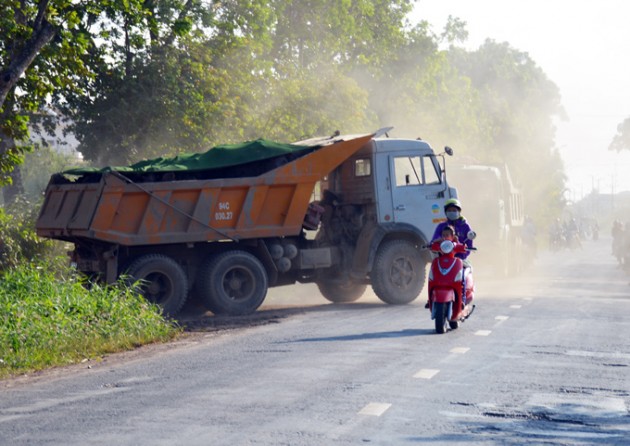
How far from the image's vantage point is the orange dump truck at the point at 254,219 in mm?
15883

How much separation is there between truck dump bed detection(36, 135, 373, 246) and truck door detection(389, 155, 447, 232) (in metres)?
1.26

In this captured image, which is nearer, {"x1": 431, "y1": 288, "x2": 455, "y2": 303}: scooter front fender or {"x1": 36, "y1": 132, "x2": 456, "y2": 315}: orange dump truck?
{"x1": 431, "y1": 288, "x2": 455, "y2": 303}: scooter front fender

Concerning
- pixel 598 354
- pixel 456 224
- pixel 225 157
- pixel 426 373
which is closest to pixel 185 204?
pixel 225 157

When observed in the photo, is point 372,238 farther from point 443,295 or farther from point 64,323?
point 64,323

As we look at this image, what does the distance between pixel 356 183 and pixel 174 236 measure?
4.04m

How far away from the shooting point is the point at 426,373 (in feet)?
31.4

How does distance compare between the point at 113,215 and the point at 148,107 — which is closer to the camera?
the point at 113,215

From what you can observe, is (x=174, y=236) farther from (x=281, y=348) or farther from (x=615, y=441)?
(x=615, y=441)

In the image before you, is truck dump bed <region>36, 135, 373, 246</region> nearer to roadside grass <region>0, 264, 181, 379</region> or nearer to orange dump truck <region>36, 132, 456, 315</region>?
orange dump truck <region>36, 132, 456, 315</region>

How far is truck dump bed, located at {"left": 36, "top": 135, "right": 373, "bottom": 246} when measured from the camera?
51.0 feet

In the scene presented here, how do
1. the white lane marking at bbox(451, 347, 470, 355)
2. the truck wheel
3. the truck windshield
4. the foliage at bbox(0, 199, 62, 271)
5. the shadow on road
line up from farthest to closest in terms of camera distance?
1. the truck wheel
2. the truck windshield
3. the foliage at bbox(0, 199, 62, 271)
4. the shadow on road
5. the white lane marking at bbox(451, 347, 470, 355)

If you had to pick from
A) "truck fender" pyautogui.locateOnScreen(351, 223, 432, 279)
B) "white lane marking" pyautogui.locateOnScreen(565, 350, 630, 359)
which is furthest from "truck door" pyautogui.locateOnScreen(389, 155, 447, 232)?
"white lane marking" pyautogui.locateOnScreen(565, 350, 630, 359)

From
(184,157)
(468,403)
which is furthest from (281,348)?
(184,157)

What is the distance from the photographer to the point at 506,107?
3253 inches
